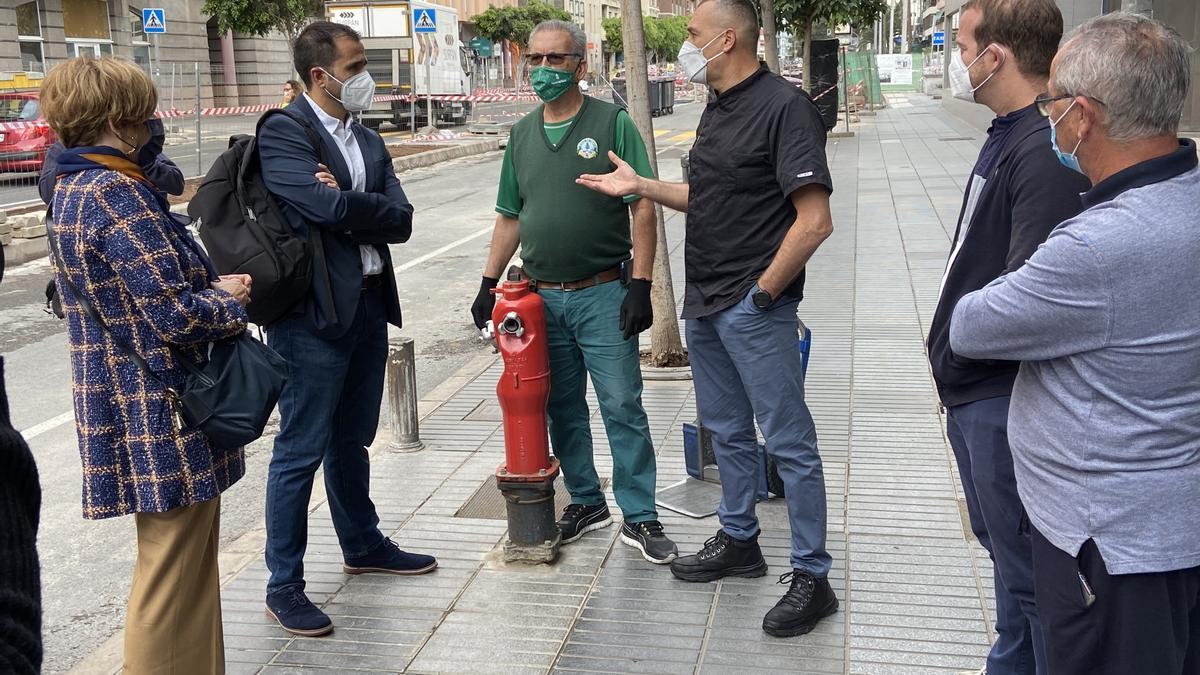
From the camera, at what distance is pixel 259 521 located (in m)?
5.32

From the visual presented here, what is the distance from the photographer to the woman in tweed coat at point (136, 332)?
116 inches

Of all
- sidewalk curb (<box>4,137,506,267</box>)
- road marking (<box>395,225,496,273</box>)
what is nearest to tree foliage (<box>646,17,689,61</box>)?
sidewalk curb (<box>4,137,506,267</box>)

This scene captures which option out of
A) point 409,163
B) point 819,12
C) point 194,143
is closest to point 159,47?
point 194,143

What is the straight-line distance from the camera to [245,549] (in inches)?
187

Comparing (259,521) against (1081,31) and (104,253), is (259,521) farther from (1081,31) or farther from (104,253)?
(1081,31)

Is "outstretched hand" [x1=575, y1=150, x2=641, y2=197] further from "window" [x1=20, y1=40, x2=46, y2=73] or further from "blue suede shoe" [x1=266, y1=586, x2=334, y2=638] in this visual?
"window" [x1=20, y1=40, x2=46, y2=73]

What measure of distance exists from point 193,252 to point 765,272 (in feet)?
5.76

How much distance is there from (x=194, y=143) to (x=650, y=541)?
904 inches

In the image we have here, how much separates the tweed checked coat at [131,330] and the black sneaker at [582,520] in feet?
5.98

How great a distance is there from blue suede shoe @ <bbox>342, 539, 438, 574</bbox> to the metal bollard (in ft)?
5.14

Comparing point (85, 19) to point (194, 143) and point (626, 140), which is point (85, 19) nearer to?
point (194, 143)

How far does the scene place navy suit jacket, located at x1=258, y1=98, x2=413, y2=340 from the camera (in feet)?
12.4

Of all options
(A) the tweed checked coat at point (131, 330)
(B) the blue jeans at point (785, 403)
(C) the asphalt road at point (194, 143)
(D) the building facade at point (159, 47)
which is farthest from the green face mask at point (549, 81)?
(D) the building facade at point (159, 47)

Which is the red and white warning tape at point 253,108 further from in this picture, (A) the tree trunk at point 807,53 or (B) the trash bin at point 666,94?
(A) the tree trunk at point 807,53
